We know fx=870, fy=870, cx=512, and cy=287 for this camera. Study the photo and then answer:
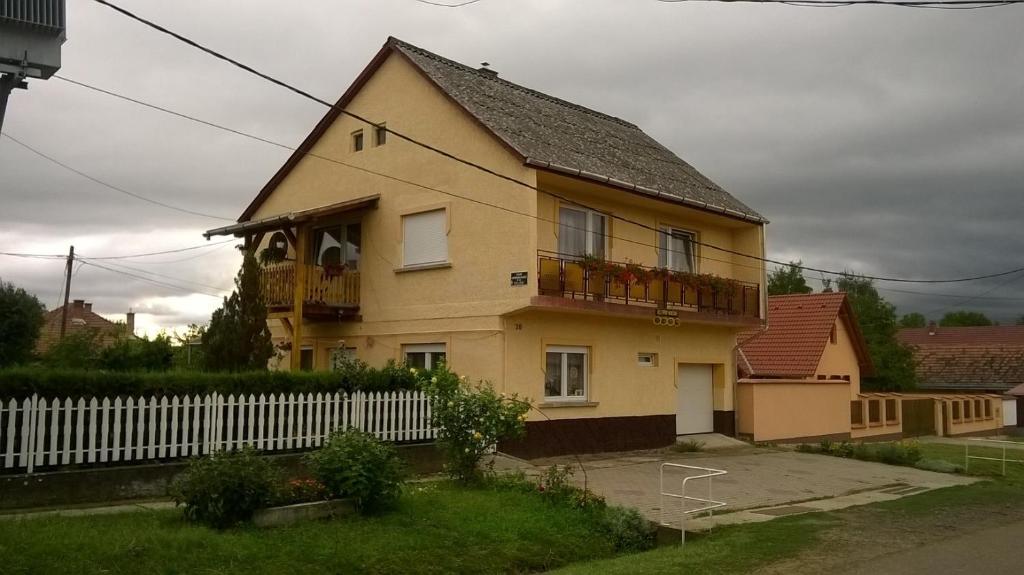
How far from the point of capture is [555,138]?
64.9ft

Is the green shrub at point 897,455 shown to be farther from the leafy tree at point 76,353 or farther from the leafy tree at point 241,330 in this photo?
the leafy tree at point 76,353

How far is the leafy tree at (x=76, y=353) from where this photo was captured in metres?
18.0

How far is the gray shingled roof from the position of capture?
59.5 ft

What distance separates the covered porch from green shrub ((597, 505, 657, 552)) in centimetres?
1020

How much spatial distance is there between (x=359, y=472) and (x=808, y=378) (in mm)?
21083

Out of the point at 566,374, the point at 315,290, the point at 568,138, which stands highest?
the point at 568,138

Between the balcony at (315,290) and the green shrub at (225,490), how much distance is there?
10.4 meters

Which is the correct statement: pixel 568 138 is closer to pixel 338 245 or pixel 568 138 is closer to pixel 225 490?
pixel 338 245

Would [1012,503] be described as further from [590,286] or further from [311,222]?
[311,222]

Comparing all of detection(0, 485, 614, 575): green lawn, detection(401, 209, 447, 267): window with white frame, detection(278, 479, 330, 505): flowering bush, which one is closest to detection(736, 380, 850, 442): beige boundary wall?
detection(401, 209, 447, 267): window with white frame

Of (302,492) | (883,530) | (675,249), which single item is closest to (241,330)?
(302,492)

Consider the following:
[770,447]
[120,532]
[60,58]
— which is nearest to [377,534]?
[120,532]

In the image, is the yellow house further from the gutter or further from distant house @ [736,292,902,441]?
distant house @ [736,292,902,441]

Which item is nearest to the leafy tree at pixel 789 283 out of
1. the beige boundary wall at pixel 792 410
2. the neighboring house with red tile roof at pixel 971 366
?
the neighboring house with red tile roof at pixel 971 366
